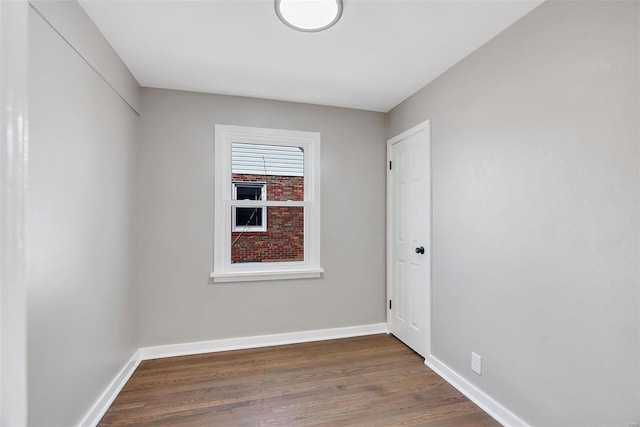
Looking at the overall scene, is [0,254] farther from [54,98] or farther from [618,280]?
[618,280]

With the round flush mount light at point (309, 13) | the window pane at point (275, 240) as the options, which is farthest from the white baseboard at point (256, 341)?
the round flush mount light at point (309, 13)

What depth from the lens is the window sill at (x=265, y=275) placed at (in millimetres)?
2771

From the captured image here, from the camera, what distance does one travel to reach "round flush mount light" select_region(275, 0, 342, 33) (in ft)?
5.27

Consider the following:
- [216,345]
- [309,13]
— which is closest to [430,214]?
[309,13]

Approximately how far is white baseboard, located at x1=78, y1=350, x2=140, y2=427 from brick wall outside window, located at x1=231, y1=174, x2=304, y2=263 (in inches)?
45.5

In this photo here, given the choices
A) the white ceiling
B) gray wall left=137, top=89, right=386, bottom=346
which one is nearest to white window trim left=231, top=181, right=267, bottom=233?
gray wall left=137, top=89, right=386, bottom=346

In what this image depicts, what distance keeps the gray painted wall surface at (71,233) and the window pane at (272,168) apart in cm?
99

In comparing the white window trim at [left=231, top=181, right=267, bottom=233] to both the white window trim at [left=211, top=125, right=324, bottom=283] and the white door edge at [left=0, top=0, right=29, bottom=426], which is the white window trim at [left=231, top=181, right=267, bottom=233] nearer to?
the white window trim at [left=211, top=125, right=324, bottom=283]

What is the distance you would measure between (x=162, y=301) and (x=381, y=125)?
282 cm

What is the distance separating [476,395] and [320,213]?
195cm

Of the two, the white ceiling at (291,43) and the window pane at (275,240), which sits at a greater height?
the white ceiling at (291,43)

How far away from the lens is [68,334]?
1.51m

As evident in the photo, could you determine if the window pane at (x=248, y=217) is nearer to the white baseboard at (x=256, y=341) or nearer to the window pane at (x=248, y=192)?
the window pane at (x=248, y=192)

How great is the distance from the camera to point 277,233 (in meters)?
3.08
